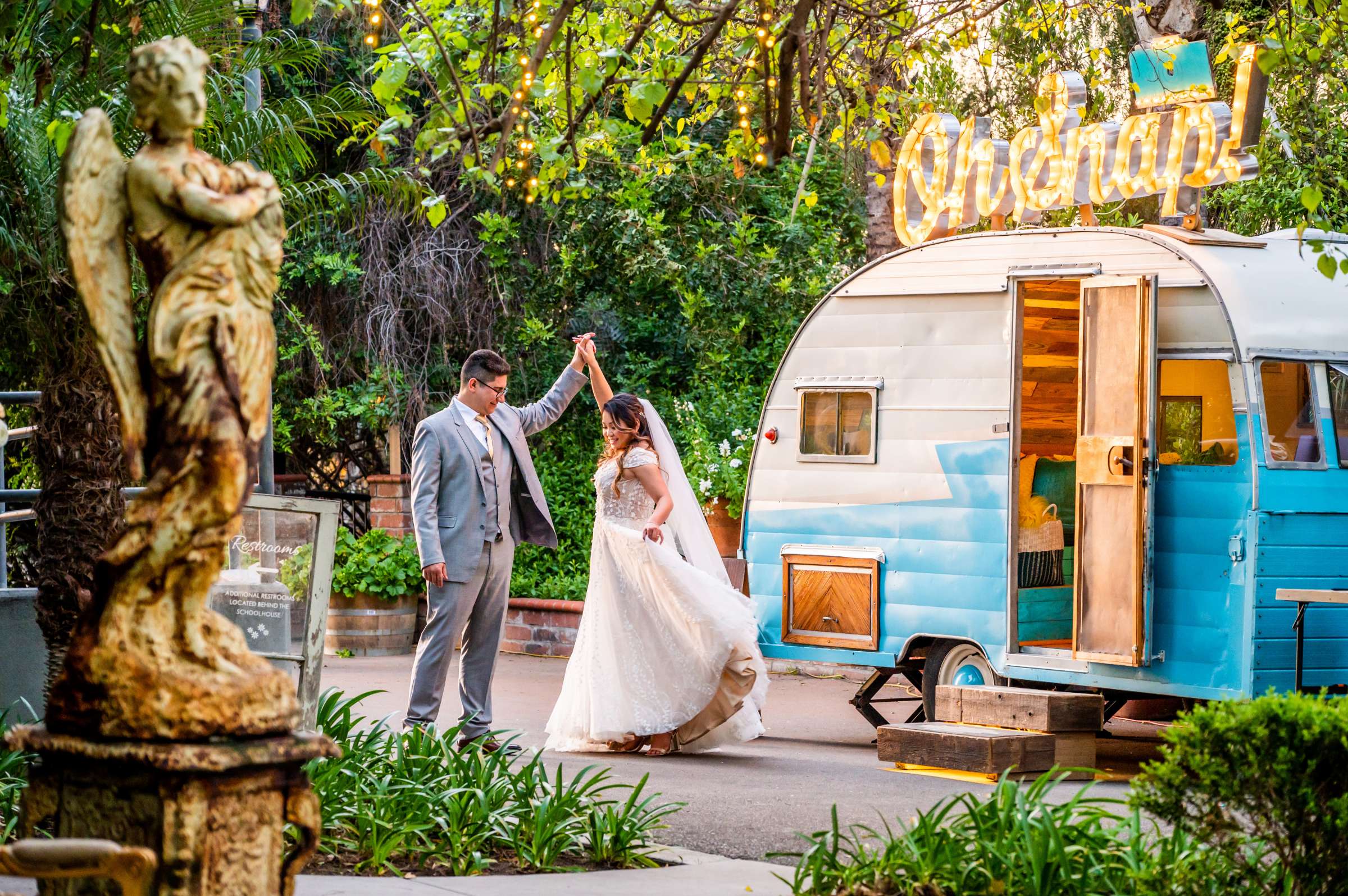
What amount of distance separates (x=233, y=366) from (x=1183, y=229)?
23.6 ft

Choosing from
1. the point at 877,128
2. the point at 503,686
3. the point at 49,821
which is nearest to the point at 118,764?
the point at 49,821

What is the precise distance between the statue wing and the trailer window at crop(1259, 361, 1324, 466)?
6.60m

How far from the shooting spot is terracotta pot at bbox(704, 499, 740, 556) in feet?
47.8

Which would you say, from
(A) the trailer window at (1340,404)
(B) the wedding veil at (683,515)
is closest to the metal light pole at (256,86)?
(B) the wedding veil at (683,515)

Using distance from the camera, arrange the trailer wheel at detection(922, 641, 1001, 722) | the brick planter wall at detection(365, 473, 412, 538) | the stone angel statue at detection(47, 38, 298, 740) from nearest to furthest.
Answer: the stone angel statue at detection(47, 38, 298, 740) < the trailer wheel at detection(922, 641, 1001, 722) < the brick planter wall at detection(365, 473, 412, 538)

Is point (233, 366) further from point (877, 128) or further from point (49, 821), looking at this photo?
point (877, 128)

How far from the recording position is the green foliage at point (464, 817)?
241 inches

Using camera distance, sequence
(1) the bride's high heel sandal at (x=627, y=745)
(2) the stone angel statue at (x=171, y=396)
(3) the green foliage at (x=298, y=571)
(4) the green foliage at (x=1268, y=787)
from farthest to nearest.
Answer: (1) the bride's high heel sandal at (x=627, y=745) < (3) the green foliage at (x=298, y=571) < (4) the green foliage at (x=1268, y=787) < (2) the stone angel statue at (x=171, y=396)

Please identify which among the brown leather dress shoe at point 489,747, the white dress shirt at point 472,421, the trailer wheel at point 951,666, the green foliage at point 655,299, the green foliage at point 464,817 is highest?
the green foliage at point 655,299

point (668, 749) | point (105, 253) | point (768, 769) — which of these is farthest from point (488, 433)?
point (105, 253)

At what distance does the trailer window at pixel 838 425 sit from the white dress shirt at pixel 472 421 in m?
2.64

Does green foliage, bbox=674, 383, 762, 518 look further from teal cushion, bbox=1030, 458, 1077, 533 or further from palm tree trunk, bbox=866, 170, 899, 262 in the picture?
teal cushion, bbox=1030, 458, 1077, 533

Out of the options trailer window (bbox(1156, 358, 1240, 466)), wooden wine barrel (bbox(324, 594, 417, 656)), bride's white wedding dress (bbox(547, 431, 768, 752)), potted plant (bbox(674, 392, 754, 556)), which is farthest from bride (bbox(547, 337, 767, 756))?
wooden wine barrel (bbox(324, 594, 417, 656))

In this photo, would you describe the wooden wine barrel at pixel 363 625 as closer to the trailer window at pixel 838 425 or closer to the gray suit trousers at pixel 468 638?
the trailer window at pixel 838 425
